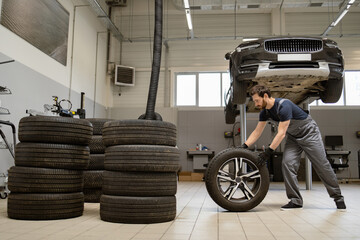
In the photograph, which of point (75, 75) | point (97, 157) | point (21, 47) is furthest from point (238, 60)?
point (75, 75)

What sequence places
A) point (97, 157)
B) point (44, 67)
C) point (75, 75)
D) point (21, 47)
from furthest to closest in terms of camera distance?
1. point (75, 75)
2. point (44, 67)
3. point (21, 47)
4. point (97, 157)

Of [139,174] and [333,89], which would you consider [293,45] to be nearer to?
[333,89]

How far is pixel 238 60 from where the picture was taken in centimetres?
444

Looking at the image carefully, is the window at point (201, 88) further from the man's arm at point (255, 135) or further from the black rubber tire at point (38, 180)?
the black rubber tire at point (38, 180)

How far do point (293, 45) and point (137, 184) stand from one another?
9.36 ft

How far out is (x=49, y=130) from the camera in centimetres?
271

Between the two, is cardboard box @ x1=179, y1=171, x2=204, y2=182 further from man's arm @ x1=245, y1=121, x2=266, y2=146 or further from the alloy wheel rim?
the alloy wheel rim

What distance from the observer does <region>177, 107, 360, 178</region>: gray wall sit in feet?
34.4

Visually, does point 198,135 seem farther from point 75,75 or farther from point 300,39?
point 300,39

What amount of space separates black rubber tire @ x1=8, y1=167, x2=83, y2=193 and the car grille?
293cm

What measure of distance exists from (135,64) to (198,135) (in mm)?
3286

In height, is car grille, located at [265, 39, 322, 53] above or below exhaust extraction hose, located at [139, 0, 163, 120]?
above

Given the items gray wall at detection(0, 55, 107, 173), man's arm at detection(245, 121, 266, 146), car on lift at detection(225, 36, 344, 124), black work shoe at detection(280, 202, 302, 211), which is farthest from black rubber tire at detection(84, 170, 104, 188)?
gray wall at detection(0, 55, 107, 173)

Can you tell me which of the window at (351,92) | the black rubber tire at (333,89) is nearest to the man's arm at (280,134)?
the black rubber tire at (333,89)
